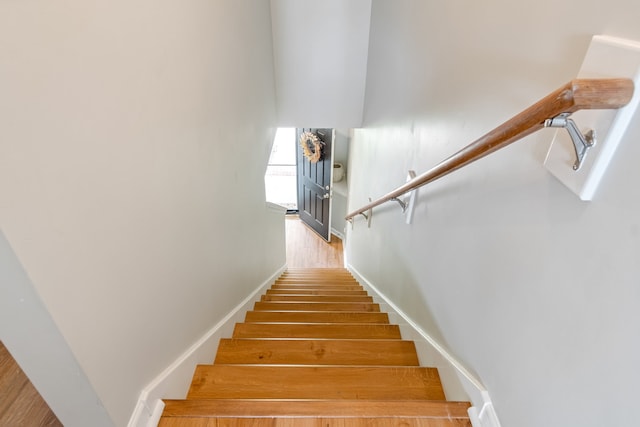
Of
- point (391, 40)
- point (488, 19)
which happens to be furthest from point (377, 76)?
point (488, 19)

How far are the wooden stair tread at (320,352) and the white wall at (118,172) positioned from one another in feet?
0.69

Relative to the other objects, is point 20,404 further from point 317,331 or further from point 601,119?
point 601,119

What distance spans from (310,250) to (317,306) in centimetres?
307

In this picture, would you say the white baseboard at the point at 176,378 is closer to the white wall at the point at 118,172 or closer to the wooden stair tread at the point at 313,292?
the white wall at the point at 118,172

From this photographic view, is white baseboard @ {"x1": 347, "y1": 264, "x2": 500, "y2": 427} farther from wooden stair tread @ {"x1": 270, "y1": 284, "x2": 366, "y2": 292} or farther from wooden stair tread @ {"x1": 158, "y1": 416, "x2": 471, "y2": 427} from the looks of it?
wooden stair tread @ {"x1": 270, "y1": 284, "x2": 366, "y2": 292}

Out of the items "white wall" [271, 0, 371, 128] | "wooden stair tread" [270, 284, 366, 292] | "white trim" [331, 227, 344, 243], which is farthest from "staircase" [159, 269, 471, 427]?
"white trim" [331, 227, 344, 243]

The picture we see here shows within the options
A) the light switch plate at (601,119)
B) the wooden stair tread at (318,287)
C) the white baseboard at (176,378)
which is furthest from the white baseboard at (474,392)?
the wooden stair tread at (318,287)

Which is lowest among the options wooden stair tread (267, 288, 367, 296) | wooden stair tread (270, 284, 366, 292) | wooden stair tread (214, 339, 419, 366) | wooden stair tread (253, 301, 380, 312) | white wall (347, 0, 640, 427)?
wooden stair tread (270, 284, 366, 292)

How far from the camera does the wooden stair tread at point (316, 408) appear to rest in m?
1.10

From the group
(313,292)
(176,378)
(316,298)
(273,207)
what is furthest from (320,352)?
(273,207)

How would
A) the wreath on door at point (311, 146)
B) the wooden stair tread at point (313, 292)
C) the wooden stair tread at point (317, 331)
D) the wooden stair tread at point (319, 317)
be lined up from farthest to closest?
the wreath on door at point (311, 146) < the wooden stair tread at point (313, 292) < the wooden stair tread at point (319, 317) < the wooden stair tread at point (317, 331)

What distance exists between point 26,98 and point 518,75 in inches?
40.5

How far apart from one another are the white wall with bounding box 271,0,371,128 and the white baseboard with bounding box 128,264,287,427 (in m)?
2.57

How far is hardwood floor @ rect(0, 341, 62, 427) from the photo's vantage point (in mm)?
1222
